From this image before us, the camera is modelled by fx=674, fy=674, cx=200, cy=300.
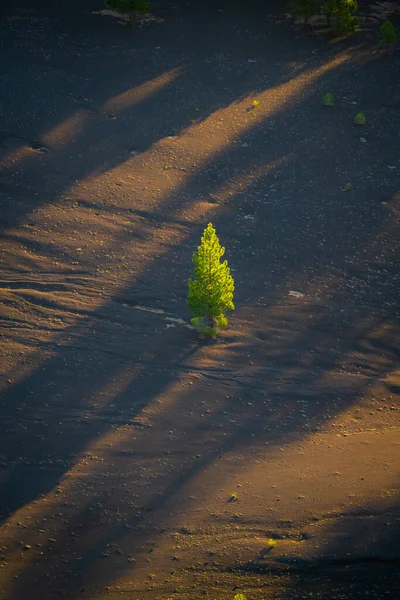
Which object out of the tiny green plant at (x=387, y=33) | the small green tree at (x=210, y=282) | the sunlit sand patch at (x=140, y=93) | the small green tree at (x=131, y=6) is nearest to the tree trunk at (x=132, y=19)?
the small green tree at (x=131, y=6)

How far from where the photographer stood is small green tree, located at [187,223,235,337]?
1040 inches

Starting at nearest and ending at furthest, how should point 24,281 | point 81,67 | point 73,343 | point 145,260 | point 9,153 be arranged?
1. point 73,343
2. point 24,281
3. point 145,260
4. point 9,153
5. point 81,67

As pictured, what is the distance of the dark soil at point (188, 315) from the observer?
21156 millimetres

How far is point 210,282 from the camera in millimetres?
26844

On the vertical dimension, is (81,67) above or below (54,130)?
above

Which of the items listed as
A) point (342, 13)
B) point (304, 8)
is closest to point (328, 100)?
point (342, 13)

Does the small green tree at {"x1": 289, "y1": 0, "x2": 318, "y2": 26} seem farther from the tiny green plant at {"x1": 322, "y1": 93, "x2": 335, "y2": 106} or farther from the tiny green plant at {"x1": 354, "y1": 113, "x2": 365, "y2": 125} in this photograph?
the tiny green plant at {"x1": 354, "y1": 113, "x2": 365, "y2": 125}

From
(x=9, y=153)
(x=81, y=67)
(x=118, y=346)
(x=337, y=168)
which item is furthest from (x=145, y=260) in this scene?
(x=81, y=67)

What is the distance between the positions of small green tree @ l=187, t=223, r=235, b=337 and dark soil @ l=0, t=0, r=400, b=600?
73.8 inches

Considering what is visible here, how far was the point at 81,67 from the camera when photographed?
42.7 m

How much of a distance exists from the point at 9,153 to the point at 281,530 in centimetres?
2465

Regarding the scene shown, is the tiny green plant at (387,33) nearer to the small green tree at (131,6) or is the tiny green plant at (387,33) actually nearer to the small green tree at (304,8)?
the small green tree at (304,8)

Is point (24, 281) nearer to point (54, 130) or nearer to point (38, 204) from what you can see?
point (38, 204)

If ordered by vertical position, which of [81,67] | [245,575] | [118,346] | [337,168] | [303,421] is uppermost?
[81,67]
